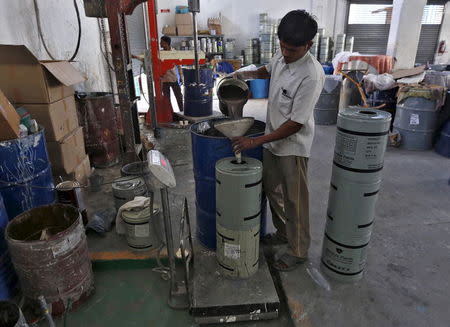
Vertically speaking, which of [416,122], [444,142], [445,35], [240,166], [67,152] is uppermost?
[445,35]

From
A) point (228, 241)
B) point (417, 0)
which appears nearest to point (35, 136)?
point (228, 241)

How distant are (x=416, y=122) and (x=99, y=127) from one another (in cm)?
412

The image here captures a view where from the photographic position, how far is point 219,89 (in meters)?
2.08

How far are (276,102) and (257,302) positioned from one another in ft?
3.63

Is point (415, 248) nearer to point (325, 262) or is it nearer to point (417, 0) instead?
point (325, 262)

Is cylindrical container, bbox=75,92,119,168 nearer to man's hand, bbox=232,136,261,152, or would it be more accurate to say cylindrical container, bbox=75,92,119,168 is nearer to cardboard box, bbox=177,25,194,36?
man's hand, bbox=232,136,261,152

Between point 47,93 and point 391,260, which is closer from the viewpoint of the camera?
point 391,260

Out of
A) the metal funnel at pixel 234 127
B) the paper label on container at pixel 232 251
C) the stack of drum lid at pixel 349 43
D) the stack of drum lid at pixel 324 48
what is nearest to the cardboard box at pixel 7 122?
the metal funnel at pixel 234 127

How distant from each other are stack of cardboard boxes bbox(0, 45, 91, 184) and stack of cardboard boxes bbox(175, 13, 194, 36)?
754cm

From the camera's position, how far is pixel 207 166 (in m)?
1.89

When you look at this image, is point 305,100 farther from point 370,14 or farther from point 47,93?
point 370,14

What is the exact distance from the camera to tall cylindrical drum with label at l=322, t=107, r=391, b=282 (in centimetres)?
159

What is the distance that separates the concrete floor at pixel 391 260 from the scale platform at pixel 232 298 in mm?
137

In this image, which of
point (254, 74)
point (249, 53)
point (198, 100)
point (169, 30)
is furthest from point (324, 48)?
point (254, 74)
